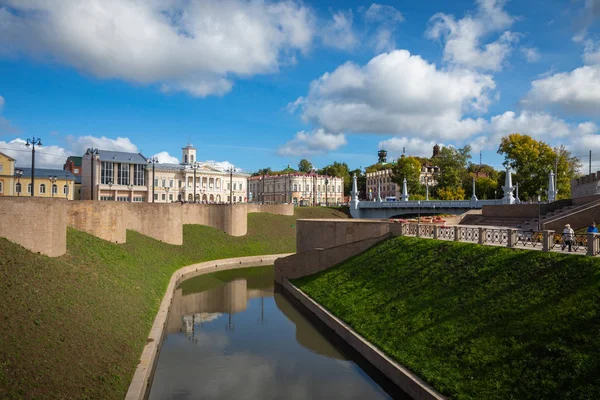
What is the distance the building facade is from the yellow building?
4516 cm

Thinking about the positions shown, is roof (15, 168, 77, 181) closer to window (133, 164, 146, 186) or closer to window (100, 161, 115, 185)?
window (100, 161, 115, 185)

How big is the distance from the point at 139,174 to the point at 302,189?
39.0 m

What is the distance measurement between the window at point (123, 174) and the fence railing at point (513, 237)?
64.5 m

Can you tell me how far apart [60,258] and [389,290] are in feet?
53.8

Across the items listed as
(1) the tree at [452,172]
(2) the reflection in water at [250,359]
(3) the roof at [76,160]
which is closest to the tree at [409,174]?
(1) the tree at [452,172]

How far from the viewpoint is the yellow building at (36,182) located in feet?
195

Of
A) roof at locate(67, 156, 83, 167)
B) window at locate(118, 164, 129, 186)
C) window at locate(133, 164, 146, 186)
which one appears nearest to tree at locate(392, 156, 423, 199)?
window at locate(133, 164, 146, 186)

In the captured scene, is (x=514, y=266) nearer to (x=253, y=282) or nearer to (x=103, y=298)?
(x=103, y=298)

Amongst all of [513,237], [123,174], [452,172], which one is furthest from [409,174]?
[513,237]

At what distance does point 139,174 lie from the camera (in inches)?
3297

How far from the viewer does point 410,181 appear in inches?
3189

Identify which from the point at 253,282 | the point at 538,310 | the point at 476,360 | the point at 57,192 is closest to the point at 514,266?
the point at 538,310

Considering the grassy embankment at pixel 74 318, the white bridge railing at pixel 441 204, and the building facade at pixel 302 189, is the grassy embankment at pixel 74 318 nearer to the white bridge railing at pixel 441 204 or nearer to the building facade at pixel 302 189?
the white bridge railing at pixel 441 204

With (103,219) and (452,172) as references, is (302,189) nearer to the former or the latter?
(452,172)
